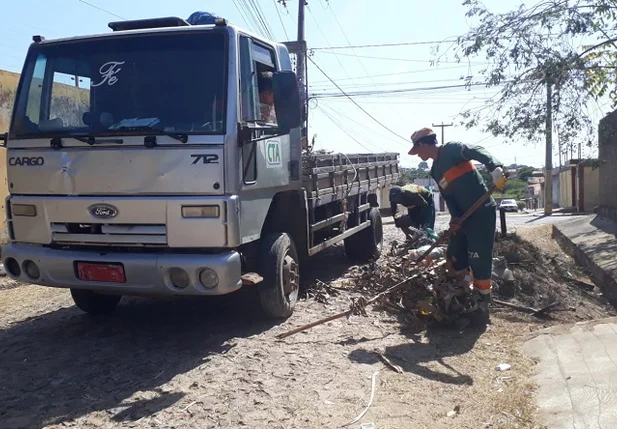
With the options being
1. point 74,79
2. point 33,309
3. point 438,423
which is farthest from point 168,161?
point 33,309

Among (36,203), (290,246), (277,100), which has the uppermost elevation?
(277,100)

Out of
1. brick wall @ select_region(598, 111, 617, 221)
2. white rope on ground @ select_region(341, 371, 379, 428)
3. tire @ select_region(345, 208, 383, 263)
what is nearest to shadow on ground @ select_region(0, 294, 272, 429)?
white rope on ground @ select_region(341, 371, 379, 428)

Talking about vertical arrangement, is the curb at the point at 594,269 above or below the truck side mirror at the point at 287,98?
below

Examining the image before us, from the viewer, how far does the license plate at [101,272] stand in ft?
15.4

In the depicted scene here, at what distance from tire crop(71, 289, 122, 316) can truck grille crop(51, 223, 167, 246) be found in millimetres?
984

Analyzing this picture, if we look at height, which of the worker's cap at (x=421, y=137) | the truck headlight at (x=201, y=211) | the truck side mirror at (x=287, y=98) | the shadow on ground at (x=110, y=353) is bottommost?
the shadow on ground at (x=110, y=353)

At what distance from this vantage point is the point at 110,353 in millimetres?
4844

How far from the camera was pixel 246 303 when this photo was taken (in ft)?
20.2

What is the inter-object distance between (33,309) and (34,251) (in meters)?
1.99

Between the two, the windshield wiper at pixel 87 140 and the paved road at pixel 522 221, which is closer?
the windshield wiper at pixel 87 140

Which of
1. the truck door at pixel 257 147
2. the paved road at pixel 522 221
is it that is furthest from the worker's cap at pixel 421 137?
the paved road at pixel 522 221

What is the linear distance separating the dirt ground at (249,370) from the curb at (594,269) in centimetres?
161

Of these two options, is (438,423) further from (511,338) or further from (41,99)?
(41,99)

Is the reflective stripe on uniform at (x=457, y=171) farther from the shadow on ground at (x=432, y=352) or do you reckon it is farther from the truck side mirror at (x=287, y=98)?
the truck side mirror at (x=287, y=98)
